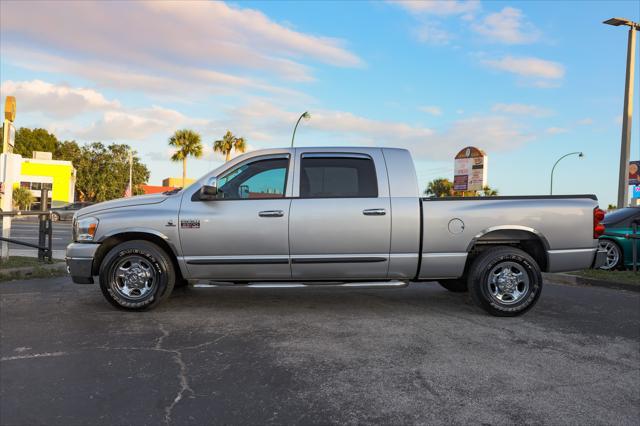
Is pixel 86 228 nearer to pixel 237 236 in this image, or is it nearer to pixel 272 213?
pixel 237 236

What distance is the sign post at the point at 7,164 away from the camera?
9.30 meters

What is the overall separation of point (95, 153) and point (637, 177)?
176 ft

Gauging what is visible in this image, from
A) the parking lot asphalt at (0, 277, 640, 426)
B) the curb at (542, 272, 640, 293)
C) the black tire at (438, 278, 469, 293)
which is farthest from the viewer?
the curb at (542, 272, 640, 293)

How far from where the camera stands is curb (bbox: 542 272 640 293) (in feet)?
26.9

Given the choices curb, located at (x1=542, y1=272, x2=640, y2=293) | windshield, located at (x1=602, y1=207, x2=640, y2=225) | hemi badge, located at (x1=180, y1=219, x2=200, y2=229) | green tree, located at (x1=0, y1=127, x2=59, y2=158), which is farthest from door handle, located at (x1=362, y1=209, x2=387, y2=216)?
green tree, located at (x1=0, y1=127, x2=59, y2=158)

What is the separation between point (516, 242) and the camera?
5895 millimetres

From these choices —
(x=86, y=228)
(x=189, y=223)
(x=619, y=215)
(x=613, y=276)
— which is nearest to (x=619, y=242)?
(x=619, y=215)

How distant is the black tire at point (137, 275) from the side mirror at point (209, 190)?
0.82 metres

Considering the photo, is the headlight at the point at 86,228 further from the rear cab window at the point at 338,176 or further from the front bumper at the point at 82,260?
the rear cab window at the point at 338,176

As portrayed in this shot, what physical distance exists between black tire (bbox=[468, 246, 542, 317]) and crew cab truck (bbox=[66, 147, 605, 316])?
1 centimetres

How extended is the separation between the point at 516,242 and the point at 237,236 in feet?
10.9

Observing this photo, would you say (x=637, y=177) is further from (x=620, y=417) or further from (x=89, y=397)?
(x=89, y=397)

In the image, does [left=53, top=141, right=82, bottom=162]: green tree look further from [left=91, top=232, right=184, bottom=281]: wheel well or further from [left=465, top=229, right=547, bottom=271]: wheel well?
[left=465, top=229, right=547, bottom=271]: wheel well

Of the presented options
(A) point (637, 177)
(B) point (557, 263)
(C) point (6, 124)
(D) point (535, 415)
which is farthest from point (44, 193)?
(A) point (637, 177)
